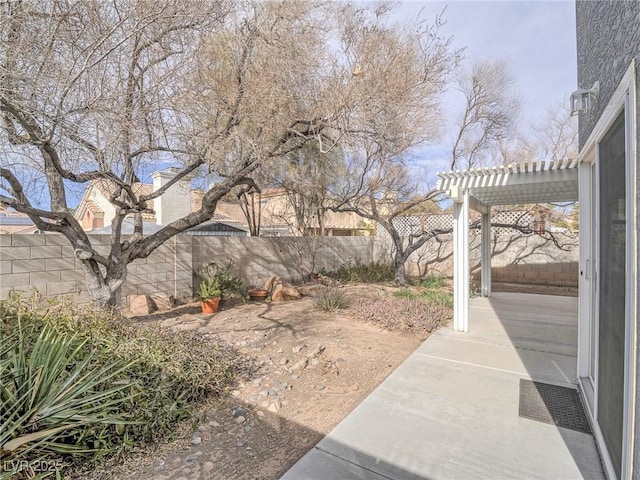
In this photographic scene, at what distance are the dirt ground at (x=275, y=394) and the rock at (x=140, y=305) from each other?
39 cm

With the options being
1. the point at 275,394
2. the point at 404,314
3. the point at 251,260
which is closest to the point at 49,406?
the point at 275,394

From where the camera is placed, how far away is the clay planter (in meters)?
8.41

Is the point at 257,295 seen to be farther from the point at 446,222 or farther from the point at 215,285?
the point at 446,222

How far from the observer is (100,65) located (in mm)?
3973

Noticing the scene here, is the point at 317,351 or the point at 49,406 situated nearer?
the point at 49,406

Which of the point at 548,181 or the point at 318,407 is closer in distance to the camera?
the point at 318,407

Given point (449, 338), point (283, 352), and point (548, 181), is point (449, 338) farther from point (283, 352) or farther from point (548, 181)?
point (548, 181)

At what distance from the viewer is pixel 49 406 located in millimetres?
2227

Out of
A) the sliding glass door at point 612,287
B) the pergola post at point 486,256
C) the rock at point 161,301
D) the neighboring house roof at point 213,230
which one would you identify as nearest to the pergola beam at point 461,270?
the sliding glass door at point 612,287

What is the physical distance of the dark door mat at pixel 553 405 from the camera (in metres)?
2.89

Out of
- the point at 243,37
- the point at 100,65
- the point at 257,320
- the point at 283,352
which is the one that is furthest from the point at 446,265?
the point at 100,65

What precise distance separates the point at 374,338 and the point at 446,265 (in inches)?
331

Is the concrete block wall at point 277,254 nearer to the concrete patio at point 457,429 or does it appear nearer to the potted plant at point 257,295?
the potted plant at point 257,295

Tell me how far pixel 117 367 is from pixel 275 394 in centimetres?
151
